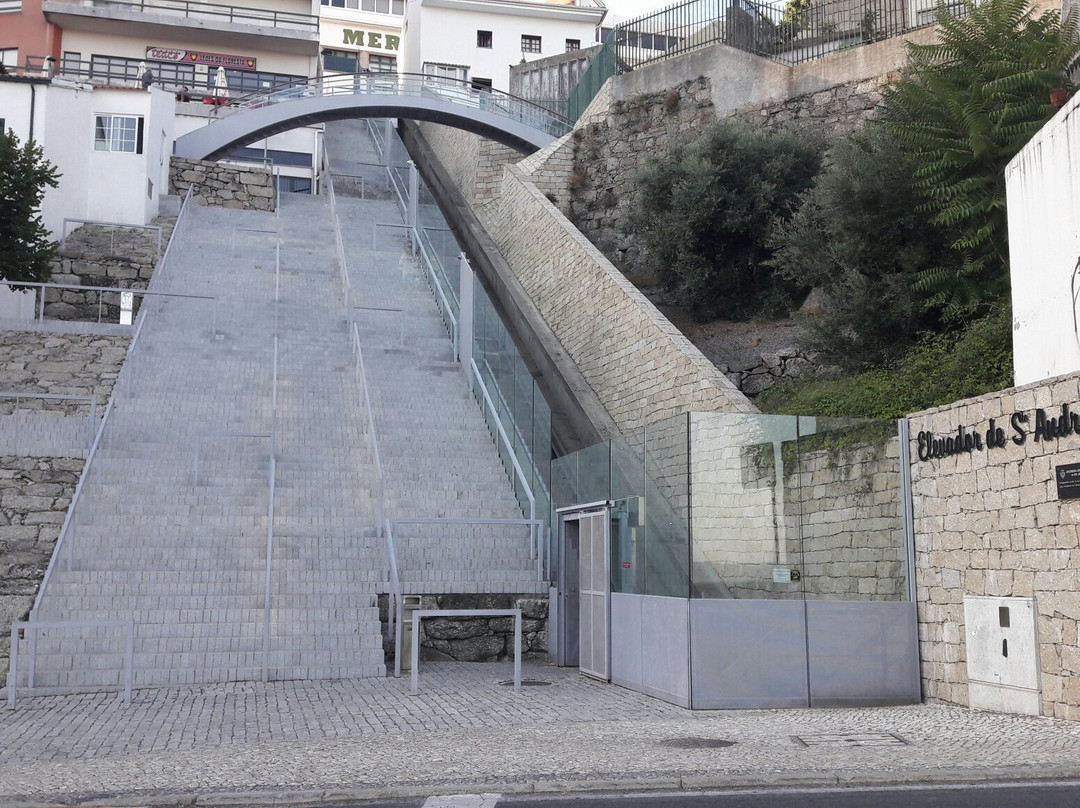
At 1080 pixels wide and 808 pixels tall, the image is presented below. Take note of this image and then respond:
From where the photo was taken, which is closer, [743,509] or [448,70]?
[743,509]

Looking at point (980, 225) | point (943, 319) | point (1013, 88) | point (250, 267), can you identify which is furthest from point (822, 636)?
point (250, 267)

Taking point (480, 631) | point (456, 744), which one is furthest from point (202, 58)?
point (456, 744)

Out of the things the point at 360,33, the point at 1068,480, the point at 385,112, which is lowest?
the point at 1068,480

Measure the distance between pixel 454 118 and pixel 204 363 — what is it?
14.4 meters

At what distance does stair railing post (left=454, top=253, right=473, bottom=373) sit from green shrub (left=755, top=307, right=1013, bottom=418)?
22.8ft

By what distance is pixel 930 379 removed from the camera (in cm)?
1341

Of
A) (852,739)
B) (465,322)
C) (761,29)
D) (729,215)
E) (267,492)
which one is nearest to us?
(852,739)

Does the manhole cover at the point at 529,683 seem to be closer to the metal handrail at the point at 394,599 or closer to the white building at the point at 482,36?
Result: the metal handrail at the point at 394,599

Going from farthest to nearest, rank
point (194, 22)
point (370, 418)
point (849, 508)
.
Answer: point (194, 22)
point (370, 418)
point (849, 508)

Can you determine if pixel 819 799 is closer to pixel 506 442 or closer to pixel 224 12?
pixel 506 442

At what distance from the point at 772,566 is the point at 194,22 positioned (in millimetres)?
36882

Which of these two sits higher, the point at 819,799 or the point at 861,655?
the point at 861,655

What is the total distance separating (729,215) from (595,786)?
15.5 metres

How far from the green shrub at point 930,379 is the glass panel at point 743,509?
127 inches
